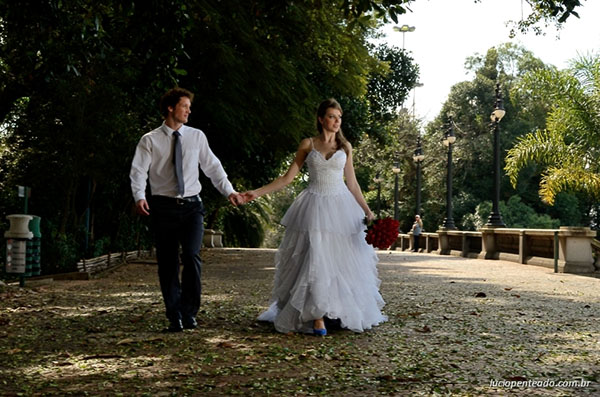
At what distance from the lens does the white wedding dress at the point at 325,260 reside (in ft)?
21.9

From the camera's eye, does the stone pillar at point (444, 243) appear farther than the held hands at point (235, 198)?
Yes

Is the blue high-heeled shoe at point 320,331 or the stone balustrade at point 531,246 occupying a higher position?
the stone balustrade at point 531,246

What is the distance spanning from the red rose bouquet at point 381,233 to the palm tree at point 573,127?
17.3 meters

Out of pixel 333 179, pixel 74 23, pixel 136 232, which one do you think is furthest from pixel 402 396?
pixel 136 232

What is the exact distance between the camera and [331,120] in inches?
274

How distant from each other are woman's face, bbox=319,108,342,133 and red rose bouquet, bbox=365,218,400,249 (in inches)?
39.5

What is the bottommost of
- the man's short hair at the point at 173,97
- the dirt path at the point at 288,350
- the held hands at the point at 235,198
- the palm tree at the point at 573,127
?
the dirt path at the point at 288,350

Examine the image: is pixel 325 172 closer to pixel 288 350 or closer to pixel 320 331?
pixel 320 331

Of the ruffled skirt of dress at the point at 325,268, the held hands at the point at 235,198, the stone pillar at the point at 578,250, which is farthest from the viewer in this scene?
the stone pillar at the point at 578,250

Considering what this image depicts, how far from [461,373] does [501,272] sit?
41.6ft

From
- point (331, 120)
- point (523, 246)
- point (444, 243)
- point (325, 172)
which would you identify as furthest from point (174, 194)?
point (444, 243)

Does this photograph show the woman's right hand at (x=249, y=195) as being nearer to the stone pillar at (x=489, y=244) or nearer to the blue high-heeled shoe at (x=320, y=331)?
the blue high-heeled shoe at (x=320, y=331)

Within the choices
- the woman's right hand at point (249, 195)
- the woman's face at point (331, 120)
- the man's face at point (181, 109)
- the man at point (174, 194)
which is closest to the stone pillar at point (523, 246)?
the woman's face at point (331, 120)

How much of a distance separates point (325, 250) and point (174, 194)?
4.93ft
